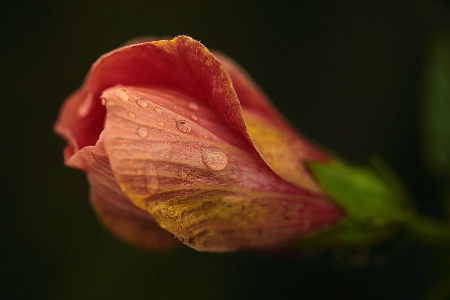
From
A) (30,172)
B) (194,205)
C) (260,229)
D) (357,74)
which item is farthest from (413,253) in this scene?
(30,172)

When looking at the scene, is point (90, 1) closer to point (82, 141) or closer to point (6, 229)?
point (6, 229)

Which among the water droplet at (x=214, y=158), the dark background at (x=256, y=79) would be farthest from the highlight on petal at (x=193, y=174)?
the dark background at (x=256, y=79)

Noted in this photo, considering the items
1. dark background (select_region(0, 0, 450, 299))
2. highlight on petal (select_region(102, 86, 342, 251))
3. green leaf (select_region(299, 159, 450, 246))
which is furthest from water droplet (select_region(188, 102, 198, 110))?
Answer: dark background (select_region(0, 0, 450, 299))

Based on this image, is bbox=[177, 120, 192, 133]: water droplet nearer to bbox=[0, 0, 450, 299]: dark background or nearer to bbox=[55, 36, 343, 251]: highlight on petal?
bbox=[55, 36, 343, 251]: highlight on petal

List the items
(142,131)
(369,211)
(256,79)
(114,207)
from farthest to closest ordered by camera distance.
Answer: (256,79) < (369,211) < (114,207) < (142,131)

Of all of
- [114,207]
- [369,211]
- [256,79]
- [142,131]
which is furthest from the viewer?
[256,79]

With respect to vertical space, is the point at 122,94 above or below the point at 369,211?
above

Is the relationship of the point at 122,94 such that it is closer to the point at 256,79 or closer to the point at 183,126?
the point at 183,126

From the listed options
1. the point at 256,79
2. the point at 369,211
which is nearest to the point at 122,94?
the point at 369,211
